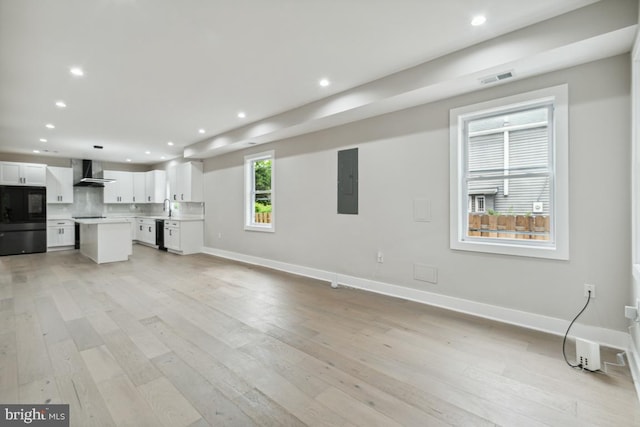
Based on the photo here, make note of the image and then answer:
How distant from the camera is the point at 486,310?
3164mm

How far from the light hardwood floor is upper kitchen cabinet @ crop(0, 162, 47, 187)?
16.8 ft

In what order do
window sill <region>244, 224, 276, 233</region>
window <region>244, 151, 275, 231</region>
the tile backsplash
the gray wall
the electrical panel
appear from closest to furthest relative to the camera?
the gray wall → the electrical panel → window sill <region>244, 224, 276, 233</region> → window <region>244, 151, 275, 231</region> → the tile backsplash

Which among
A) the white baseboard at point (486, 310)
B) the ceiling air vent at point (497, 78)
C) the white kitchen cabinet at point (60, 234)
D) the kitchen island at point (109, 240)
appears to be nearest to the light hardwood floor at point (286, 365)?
the white baseboard at point (486, 310)

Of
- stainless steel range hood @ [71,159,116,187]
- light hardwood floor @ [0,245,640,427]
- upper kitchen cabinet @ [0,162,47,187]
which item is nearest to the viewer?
light hardwood floor @ [0,245,640,427]

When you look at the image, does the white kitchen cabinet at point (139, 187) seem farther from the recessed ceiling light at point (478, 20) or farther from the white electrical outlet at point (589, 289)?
the white electrical outlet at point (589, 289)

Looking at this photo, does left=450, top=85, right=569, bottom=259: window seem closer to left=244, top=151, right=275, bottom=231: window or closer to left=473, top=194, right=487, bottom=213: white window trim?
left=473, top=194, right=487, bottom=213: white window trim

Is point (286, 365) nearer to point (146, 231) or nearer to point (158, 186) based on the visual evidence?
point (146, 231)

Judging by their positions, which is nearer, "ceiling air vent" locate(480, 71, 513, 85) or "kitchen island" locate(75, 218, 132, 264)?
"ceiling air vent" locate(480, 71, 513, 85)

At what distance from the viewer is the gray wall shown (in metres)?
2.52

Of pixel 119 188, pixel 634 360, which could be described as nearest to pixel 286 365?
pixel 634 360

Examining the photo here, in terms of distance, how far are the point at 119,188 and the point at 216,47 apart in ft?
27.2

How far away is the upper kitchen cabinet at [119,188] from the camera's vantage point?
353 inches

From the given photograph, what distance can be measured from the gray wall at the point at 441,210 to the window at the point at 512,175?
0.29 feet

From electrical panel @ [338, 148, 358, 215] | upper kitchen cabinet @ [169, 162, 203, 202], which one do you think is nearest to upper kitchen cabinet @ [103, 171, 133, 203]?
upper kitchen cabinet @ [169, 162, 203, 202]
